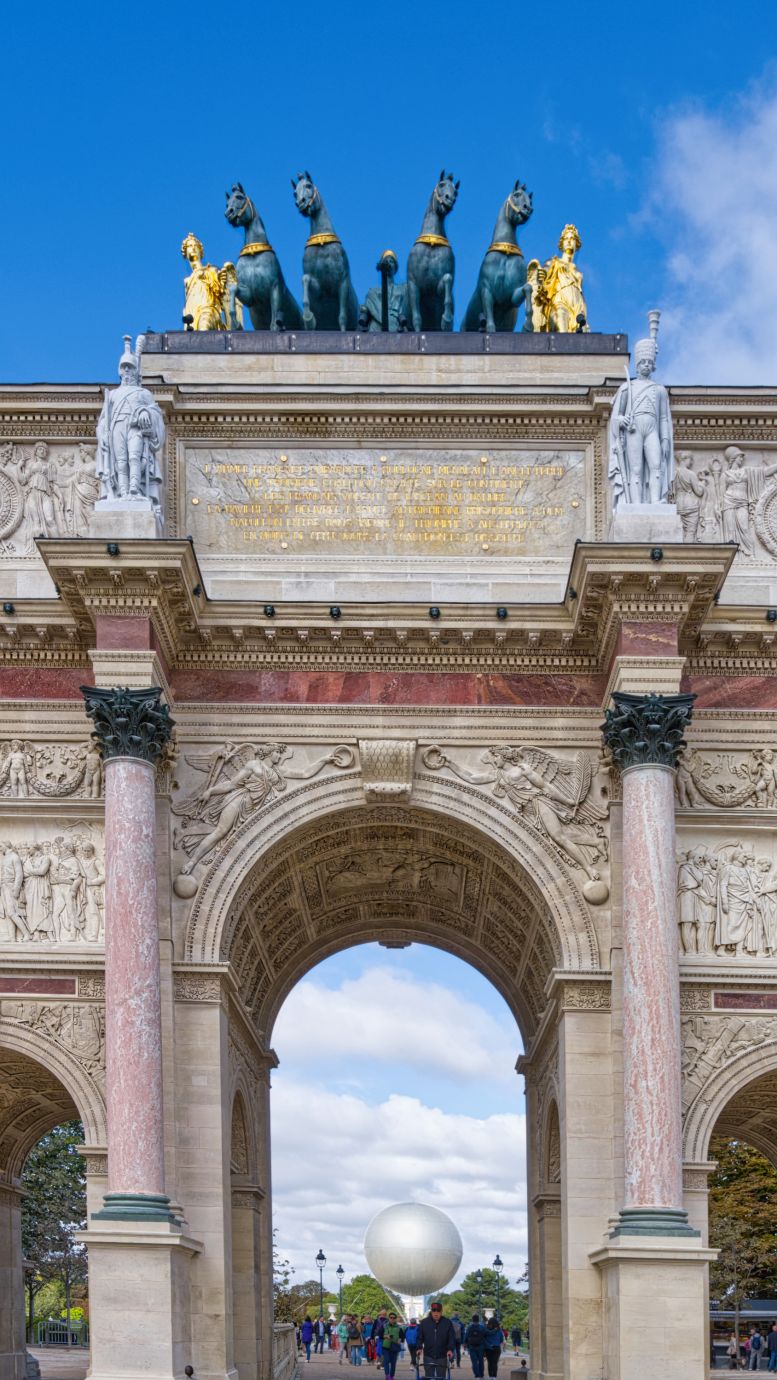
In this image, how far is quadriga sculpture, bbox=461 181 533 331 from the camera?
96.6ft

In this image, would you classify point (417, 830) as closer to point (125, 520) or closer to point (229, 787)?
point (229, 787)

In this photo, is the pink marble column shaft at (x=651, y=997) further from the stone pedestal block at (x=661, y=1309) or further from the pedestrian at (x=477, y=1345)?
the pedestrian at (x=477, y=1345)

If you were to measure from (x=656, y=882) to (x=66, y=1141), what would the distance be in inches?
1306

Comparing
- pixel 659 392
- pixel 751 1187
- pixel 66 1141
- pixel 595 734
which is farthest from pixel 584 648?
pixel 66 1141

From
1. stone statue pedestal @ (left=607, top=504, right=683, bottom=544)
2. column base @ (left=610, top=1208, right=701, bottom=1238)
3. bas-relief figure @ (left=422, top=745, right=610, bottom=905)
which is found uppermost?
stone statue pedestal @ (left=607, top=504, right=683, bottom=544)

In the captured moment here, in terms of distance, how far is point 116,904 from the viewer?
2433 cm

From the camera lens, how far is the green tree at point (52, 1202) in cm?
5250

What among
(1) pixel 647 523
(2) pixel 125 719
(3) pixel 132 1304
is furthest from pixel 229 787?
(3) pixel 132 1304

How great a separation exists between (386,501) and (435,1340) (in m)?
11.2

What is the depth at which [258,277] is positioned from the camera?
96.7 feet

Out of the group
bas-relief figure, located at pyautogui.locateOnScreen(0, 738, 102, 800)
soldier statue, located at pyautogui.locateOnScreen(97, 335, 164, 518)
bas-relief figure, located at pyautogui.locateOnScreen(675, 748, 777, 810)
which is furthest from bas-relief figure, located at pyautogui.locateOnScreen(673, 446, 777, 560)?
bas-relief figure, located at pyautogui.locateOnScreen(0, 738, 102, 800)

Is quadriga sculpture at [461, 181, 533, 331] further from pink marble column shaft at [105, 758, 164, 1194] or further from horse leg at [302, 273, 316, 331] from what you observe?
pink marble column shaft at [105, 758, 164, 1194]

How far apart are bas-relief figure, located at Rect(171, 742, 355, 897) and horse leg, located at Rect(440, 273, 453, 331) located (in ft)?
22.0

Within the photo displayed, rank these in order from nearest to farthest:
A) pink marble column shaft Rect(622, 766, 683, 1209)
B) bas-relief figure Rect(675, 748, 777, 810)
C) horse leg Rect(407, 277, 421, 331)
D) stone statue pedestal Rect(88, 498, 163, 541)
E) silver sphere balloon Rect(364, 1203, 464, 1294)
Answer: pink marble column shaft Rect(622, 766, 683, 1209), stone statue pedestal Rect(88, 498, 163, 541), bas-relief figure Rect(675, 748, 777, 810), horse leg Rect(407, 277, 421, 331), silver sphere balloon Rect(364, 1203, 464, 1294)
